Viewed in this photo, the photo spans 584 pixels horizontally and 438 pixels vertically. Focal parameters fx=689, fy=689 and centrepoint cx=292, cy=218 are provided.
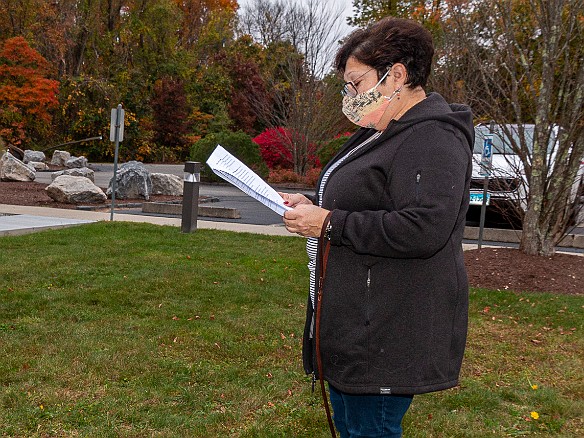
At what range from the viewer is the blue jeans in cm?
225

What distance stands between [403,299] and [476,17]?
8.05 meters

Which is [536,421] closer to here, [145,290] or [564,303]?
[564,303]

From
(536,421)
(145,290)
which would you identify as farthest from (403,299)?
(145,290)

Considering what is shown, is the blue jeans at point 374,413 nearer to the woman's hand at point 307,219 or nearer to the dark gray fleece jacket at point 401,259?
the dark gray fleece jacket at point 401,259

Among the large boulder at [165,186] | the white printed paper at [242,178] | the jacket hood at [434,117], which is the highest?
the jacket hood at [434,117]

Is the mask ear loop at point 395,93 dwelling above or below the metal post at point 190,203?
above

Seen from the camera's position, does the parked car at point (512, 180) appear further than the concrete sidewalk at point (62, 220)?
No

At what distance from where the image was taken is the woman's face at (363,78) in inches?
90.4

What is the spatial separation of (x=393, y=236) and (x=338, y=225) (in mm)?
194

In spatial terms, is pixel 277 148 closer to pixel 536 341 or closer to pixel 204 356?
pixel 536 341

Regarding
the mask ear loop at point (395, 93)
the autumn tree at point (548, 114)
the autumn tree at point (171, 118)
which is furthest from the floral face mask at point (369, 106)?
the autumn tree at point (171, 118)

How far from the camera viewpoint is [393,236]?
207cm

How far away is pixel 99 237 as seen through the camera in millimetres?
10305

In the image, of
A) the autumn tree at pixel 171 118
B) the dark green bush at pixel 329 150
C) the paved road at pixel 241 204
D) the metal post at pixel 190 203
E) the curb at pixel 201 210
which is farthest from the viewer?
the autumn tree at pixel 171 118
